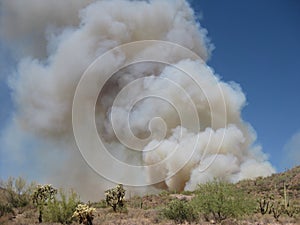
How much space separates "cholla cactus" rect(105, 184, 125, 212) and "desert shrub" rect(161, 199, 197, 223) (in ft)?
24.1

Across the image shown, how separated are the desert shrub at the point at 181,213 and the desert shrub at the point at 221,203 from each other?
44cm

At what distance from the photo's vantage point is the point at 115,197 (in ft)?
94.7

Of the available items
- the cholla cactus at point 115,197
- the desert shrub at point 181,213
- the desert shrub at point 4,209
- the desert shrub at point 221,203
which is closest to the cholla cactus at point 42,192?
the desert shrub at point 4,209

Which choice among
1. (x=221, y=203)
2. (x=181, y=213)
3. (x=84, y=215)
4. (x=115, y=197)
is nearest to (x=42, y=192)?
(x=115, y=197)

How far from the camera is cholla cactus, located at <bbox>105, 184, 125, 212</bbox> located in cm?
2851

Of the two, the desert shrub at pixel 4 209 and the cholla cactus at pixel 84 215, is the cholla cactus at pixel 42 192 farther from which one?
the cholla cactus at pixel 84 215

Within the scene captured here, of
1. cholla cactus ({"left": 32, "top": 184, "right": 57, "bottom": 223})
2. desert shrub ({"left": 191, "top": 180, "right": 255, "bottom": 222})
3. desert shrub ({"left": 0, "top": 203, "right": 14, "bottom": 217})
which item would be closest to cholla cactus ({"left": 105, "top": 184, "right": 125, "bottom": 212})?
cholla cactus ({"left": 32, "top": 184, "right": 57, "bottom": 223})

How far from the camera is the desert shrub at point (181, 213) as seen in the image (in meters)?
21.2

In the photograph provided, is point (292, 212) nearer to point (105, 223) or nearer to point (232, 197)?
point (232, 197)

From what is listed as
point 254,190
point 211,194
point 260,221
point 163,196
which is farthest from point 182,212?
point 254,190

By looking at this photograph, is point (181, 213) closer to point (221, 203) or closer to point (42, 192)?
point (221, 203)

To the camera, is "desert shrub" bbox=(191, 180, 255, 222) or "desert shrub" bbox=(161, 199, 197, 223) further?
"desert shrub" bbox=(161, 199, 197, 223)

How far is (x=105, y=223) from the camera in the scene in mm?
20406

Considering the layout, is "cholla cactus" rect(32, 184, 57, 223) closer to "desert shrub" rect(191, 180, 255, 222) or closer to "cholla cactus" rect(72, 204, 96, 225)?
"cholla cactus" rect(72, 204, 96, 225)
